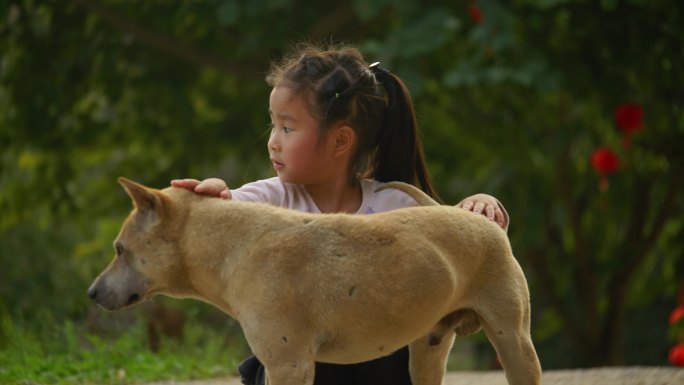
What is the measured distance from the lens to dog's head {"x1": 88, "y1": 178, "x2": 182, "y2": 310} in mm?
3783

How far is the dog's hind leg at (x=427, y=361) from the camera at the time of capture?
4461 mm

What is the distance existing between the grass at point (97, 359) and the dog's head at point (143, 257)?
2409 millimetres

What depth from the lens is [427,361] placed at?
448 centimetres

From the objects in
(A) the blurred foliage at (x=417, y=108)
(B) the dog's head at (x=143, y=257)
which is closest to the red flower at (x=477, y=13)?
(A) the blurred foliage at (x=417, y=108)

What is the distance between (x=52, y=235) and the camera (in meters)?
11.5

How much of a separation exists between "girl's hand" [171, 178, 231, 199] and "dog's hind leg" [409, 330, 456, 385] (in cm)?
98

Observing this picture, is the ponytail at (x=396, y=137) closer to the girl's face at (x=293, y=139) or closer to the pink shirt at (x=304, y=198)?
the pink shirt at (x=304, y=198)

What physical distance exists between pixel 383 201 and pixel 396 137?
283mm

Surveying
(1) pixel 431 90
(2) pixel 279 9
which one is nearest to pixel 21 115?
(2) pixel 279 9

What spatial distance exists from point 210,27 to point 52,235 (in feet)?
8.91

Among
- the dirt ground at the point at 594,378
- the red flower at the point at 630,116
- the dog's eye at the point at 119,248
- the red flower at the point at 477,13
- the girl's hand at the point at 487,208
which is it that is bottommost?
the dirt ground at the point at 594,378

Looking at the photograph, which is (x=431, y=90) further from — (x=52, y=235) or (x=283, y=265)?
(x=283, y=265)

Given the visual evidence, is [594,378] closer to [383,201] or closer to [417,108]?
[383,201]

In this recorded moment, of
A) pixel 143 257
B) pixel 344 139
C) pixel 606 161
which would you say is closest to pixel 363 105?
pixel 344 139
